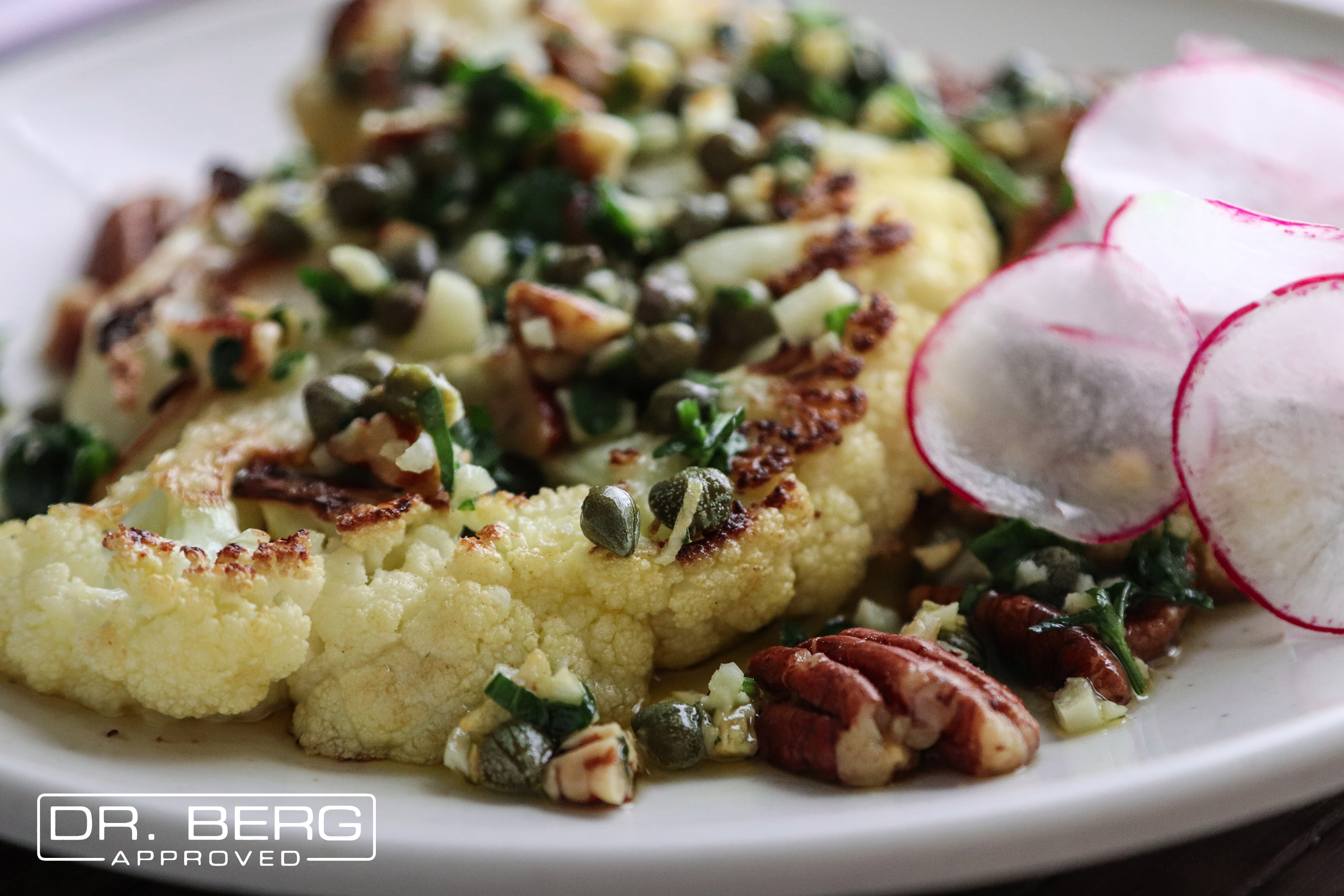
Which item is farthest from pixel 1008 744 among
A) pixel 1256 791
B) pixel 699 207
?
pixel 699 207

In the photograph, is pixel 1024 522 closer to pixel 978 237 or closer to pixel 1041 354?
pixel 1041 354

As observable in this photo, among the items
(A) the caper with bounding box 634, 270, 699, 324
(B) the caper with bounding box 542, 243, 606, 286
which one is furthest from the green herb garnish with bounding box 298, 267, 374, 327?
(A) the caper with bounding box 634, 270, 699, 324

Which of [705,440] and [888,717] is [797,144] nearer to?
[705,440]

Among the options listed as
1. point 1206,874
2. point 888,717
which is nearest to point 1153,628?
point 1206,874

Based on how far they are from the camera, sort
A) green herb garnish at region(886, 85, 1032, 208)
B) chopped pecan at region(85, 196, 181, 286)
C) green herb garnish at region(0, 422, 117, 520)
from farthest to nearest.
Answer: chopped pecan at region(85, 196, 181, 286), green herb garnish at region(886, 85, 1032, 208), green herb garnish at region(0, 422, 117, 520)

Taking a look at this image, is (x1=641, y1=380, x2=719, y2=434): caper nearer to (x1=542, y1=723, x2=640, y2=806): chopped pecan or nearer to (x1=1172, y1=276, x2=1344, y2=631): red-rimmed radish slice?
(x1=542, y1=723, x2=640, y2=806): chopped pecan
